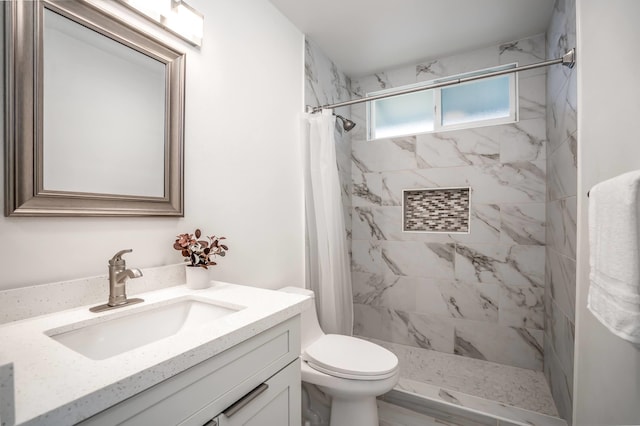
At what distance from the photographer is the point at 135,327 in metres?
1.02

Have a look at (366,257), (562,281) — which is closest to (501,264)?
(562,281)

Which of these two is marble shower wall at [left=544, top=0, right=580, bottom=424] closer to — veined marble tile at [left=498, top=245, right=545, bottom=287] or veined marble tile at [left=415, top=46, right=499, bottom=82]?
veined marble tile at [left=498, top=245, right=545, bottom=287]

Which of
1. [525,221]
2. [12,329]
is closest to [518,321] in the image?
[525,221]

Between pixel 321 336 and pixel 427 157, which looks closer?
pixel 321 336

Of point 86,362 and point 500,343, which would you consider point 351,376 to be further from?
point 500,343

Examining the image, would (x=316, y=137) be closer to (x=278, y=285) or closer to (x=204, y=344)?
(x=278, y=285)

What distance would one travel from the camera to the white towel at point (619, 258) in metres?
0.78

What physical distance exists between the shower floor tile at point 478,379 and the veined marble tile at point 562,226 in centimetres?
97

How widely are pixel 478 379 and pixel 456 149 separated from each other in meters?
1.75

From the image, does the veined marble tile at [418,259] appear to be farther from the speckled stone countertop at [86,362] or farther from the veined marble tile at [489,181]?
the speckled stone countertop at [86,362]

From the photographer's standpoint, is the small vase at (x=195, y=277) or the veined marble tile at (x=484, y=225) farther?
the veined marble tile at (x=484, y=225)

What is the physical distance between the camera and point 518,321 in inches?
90.4

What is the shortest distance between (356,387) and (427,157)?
6.26 feet

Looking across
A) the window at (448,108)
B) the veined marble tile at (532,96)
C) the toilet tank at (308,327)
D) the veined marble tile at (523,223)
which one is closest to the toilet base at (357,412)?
the toilet tank at (308,327)
